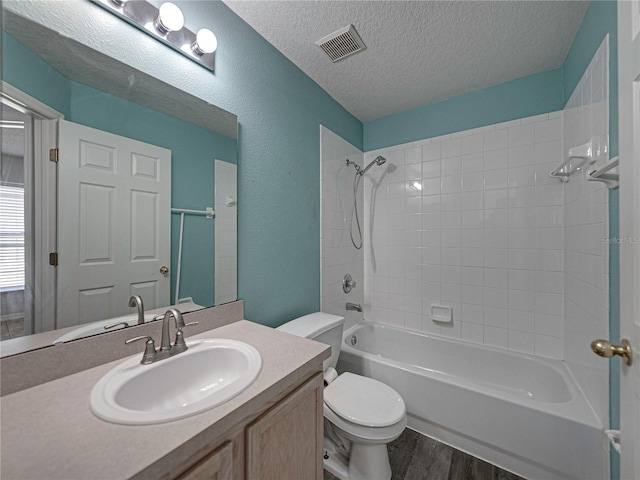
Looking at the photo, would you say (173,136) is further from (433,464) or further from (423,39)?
(433,464)

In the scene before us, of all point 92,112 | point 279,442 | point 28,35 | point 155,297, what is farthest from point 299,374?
point 28,35

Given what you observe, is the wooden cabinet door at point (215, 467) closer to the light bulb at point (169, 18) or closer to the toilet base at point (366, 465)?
the toilet base at point (366, 465)

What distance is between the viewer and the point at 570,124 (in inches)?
59.7

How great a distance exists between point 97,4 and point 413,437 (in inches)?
102

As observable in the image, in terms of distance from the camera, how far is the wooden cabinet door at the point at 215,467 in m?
0.52

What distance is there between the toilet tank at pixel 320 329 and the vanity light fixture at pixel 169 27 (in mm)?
1416

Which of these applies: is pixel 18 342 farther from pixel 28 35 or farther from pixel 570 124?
pixel 570 124

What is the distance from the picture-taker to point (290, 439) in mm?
784

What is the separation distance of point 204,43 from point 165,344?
1.25m

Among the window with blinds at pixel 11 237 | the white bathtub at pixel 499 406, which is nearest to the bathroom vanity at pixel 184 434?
the window with blinds at pixel 11 237

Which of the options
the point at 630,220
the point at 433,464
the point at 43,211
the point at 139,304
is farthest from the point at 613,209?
the point at 43,211

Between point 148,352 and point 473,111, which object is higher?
point 473,111

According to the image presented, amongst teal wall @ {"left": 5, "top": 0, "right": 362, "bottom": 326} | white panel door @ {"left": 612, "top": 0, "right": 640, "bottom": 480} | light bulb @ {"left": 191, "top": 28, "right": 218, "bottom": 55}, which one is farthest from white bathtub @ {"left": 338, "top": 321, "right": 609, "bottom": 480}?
light bulb @ {"left": 191, "top": 28, "right": 218, "bottom": 55}

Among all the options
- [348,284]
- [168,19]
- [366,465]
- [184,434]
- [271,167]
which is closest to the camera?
[184,434]
